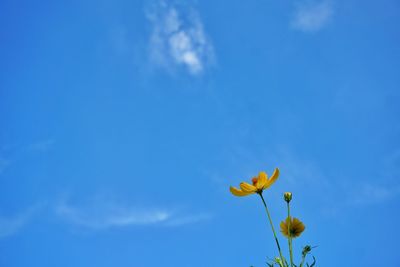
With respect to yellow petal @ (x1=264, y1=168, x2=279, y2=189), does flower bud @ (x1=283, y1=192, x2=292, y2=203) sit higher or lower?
lower

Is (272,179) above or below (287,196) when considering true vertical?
above

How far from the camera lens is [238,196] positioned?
242cm

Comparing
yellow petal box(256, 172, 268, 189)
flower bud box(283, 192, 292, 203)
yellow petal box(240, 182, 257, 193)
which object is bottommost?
flower bud box(283, 192, 292, 203)

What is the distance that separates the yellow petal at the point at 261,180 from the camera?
2.35 metres

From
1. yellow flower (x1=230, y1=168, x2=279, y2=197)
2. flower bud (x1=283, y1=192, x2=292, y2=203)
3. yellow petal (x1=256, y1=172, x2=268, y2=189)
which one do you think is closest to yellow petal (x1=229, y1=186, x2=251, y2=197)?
yellow flower (x1=230, y1=168, x2=279, y2=197)

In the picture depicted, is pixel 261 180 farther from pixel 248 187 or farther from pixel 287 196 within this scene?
pixel 287 196

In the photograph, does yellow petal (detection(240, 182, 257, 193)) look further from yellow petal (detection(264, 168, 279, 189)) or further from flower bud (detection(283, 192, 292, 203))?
flower bud (detection(283, 192, 292, 203))

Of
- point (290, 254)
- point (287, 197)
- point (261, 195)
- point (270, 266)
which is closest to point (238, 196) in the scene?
point (261, 195)

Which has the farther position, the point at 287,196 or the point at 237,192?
the point at 237,192

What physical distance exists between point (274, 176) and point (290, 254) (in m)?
0.80

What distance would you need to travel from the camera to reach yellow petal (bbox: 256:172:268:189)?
2.35 m

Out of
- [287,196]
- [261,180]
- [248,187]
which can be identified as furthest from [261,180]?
[287,196]

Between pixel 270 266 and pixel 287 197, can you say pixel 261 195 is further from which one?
pixel 270 266

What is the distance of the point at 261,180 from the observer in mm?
2369
